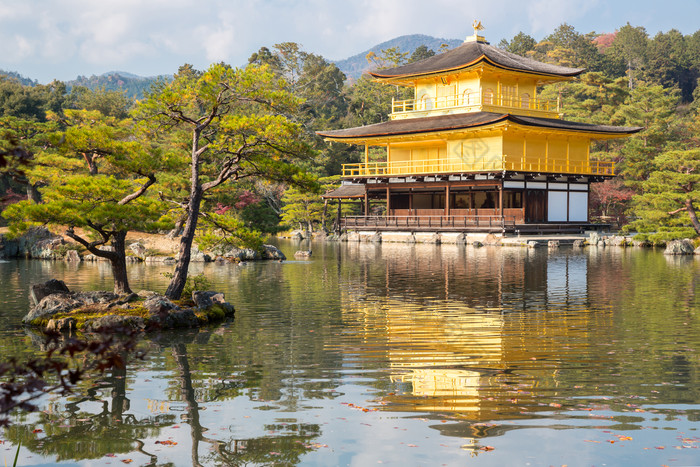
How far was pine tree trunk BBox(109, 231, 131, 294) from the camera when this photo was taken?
46.7 feet

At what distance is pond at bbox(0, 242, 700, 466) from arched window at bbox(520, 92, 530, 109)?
1251 inches

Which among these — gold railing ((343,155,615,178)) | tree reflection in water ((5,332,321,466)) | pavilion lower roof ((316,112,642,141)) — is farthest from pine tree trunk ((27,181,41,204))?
tree reflection in water ((5,332,321,466))

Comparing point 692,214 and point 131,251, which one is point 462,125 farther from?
point 131,251

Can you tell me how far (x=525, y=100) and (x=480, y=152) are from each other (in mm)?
6552

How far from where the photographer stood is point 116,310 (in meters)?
12.9

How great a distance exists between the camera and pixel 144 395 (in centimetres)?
Answer: 790

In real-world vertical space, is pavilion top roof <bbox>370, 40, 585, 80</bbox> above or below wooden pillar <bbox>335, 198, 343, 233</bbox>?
above

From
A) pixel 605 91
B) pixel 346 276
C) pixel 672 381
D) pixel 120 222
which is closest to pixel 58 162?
pixel 346 276

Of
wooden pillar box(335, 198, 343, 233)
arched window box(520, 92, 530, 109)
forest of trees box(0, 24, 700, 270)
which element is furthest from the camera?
wooden pillar box(335, 198, 343, 233)

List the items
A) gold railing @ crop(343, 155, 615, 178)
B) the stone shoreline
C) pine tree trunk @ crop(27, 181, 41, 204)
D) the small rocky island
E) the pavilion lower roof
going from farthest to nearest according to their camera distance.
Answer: gold railing @ crop(343, 155, 615, 178) → the pavilion lower roof → pine tree trunk @ crop(27, 181, 41, 204) → the stone shoreline → the small rocky island

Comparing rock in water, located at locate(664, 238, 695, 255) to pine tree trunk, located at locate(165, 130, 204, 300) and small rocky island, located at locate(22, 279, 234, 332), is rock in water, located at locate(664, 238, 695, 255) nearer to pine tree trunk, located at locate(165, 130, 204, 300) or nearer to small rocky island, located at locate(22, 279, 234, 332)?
small rocky island, located at locate(22, 279, 234, 332)

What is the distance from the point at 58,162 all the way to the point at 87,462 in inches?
1166

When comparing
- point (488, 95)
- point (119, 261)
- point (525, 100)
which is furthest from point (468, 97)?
point (119, 261)

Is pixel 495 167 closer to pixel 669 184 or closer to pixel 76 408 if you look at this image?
pixel 669 184
